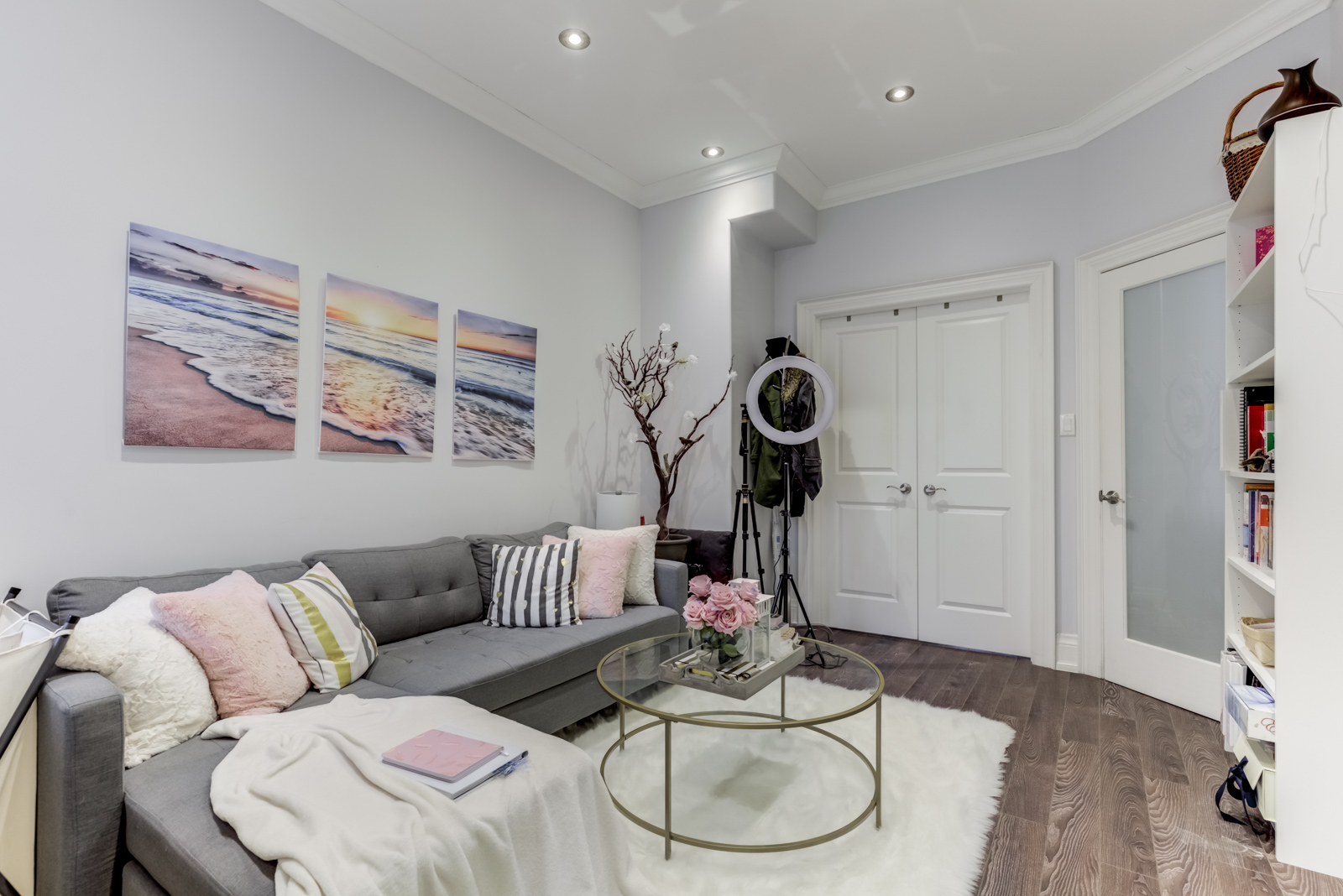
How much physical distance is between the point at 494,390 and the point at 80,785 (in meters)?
2.21

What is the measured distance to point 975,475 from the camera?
389 centimetres

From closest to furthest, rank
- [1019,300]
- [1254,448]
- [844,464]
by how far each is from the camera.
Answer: [1254,448] → [1019,300] → [844,464]

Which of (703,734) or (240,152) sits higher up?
(240,152)

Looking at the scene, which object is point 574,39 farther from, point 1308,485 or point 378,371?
point 1308,485

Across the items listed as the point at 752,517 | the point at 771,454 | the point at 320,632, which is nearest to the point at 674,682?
the point at 320,632

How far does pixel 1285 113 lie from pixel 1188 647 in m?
2.23

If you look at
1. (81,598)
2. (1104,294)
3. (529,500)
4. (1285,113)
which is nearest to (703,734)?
(529,500)

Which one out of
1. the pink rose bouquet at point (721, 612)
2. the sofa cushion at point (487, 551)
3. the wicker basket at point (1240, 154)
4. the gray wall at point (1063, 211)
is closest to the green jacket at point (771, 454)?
the gray wall at point (1063, 211)

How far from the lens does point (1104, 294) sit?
3.37 m

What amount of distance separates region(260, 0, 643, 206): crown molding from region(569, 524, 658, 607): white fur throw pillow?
208 centimetres

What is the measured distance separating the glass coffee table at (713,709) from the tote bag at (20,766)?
1297 millimetres

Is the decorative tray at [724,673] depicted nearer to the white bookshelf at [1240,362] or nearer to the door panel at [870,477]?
the white bookshelf at [1240,362]

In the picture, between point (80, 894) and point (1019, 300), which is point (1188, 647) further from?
point (80, 894)

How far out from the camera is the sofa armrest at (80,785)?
133 centimetres
